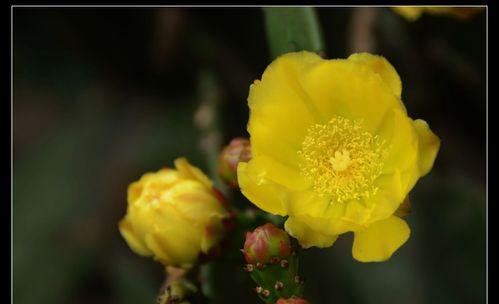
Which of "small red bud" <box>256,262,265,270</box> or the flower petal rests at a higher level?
the flower petal

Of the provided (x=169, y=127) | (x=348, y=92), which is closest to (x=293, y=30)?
(x=348, y=92)

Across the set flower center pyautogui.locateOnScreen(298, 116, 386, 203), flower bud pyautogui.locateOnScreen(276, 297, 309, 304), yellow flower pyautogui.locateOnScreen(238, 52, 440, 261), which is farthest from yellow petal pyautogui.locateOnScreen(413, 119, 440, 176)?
flower bud pyautogui.locateOnScreen(276, 297, 309, 304)

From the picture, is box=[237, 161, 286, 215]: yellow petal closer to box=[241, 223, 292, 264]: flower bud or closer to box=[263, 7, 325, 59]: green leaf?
box=[241, 223, 292, 264]: flower bud

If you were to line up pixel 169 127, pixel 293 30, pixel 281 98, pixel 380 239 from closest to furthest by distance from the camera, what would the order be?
pixel 380 239 < pixel 281 98 < pixel 293 30 < pixel 169 127

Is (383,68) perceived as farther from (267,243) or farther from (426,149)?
(267,243)

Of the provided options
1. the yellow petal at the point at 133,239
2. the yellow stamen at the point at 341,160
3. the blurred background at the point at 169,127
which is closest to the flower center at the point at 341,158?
the yellow stamen at the point at 341,160

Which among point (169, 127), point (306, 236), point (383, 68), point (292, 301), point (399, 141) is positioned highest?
point (383, 68)
